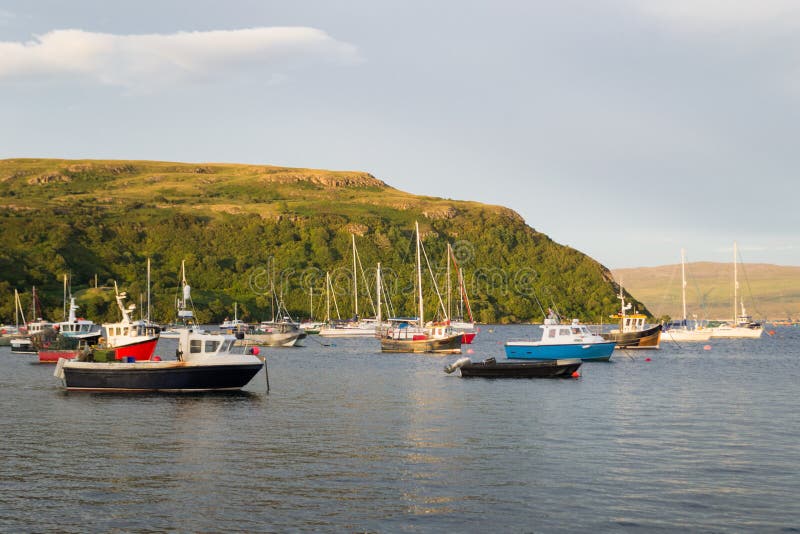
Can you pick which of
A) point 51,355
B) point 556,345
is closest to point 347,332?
point 51,355

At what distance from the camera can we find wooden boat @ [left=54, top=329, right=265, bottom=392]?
182 ft

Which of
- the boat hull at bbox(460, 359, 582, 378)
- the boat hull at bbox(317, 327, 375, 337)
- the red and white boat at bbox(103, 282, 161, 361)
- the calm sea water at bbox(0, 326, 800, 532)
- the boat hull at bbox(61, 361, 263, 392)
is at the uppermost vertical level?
the red and white boat at bbox(103, 282, 161, 361)

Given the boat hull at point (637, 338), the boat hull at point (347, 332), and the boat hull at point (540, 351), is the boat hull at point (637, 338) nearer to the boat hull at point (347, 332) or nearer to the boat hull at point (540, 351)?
the boat hull at point (540, 351)

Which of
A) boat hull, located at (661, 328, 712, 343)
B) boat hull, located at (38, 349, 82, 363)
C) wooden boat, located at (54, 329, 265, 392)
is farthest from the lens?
boat hull, located at (661, 328, 712, 343)

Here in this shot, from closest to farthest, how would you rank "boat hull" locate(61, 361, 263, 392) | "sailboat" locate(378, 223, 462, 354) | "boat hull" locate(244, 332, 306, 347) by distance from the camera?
"boat hull" locate(61, 361, 263, 392) < "sailboat" locate(378, 223, 462, 354) < "boat hull" locate(244, 332, 306, 347)

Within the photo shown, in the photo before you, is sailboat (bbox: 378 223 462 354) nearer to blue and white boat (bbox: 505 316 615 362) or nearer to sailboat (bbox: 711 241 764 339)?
blue and white boat (bbox: 505 316 615 362)

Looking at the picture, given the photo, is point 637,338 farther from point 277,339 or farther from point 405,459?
point 405,459

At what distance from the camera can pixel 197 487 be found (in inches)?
1162

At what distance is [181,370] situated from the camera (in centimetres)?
5525

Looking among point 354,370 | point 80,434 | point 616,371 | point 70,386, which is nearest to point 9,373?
point 70,386

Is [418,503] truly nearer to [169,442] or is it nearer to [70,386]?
[169,442]

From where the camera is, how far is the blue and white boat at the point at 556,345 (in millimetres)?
79375

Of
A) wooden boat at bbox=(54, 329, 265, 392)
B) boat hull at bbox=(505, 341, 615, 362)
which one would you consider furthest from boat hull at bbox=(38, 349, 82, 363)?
boat hull at bbox=(505, 341, 615, 362)

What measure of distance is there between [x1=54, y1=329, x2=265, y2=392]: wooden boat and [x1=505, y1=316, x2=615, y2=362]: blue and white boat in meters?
29.7
